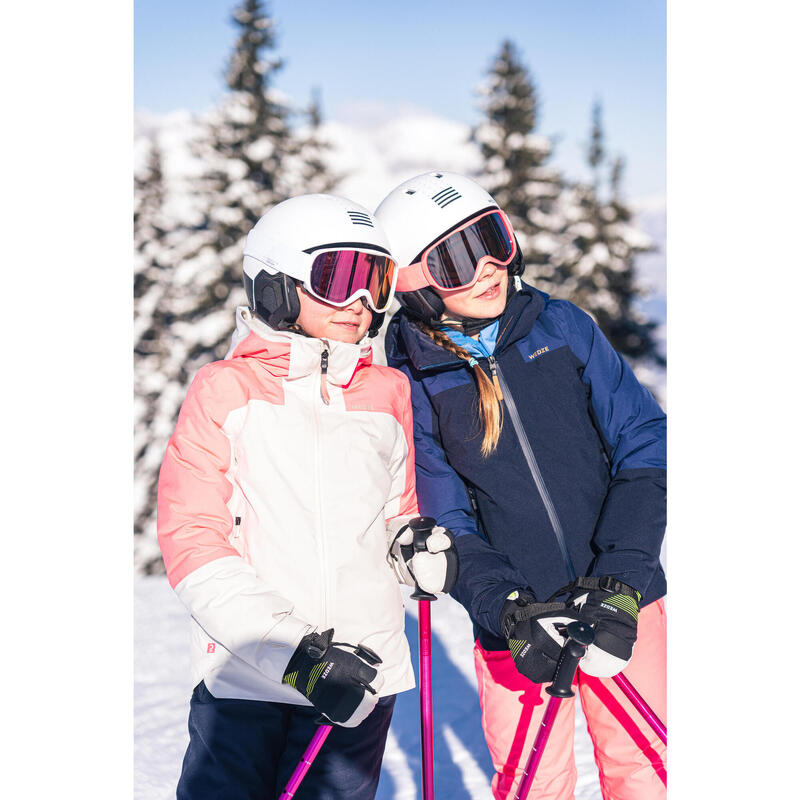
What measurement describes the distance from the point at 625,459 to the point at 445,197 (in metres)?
1.05

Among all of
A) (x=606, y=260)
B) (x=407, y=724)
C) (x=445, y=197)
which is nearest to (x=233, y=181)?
(x=606, y=260)

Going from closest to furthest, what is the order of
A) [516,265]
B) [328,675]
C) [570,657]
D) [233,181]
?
1. [328,675]
2. [570,657]
3. [516,265]
4. [233,181]

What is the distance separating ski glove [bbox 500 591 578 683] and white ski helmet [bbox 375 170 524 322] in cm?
102

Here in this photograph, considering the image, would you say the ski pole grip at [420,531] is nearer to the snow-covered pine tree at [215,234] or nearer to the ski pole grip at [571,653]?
the ski pole grip at [571,653]

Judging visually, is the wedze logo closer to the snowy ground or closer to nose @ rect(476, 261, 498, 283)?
nose @ rect(476, 261, 498, 283)

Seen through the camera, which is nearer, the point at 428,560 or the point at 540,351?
the point at 428,560

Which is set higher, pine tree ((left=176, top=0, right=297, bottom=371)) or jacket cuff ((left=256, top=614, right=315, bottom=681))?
pine tree ((left=176, top=0, right=297, bottom=371))

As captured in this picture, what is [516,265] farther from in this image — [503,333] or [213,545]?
[213,545]

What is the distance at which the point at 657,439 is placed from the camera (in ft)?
8.36

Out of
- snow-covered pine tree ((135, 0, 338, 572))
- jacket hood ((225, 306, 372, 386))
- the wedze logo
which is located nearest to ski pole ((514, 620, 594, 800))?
the wedze logo

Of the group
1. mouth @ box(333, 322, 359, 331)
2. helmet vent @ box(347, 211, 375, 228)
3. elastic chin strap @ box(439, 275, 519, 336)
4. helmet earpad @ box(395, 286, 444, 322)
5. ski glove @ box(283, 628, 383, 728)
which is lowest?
ski glove @ box(283, 628, 383, 728)

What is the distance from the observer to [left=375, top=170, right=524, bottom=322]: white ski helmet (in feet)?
8.60

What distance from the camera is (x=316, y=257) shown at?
93.1 inches
